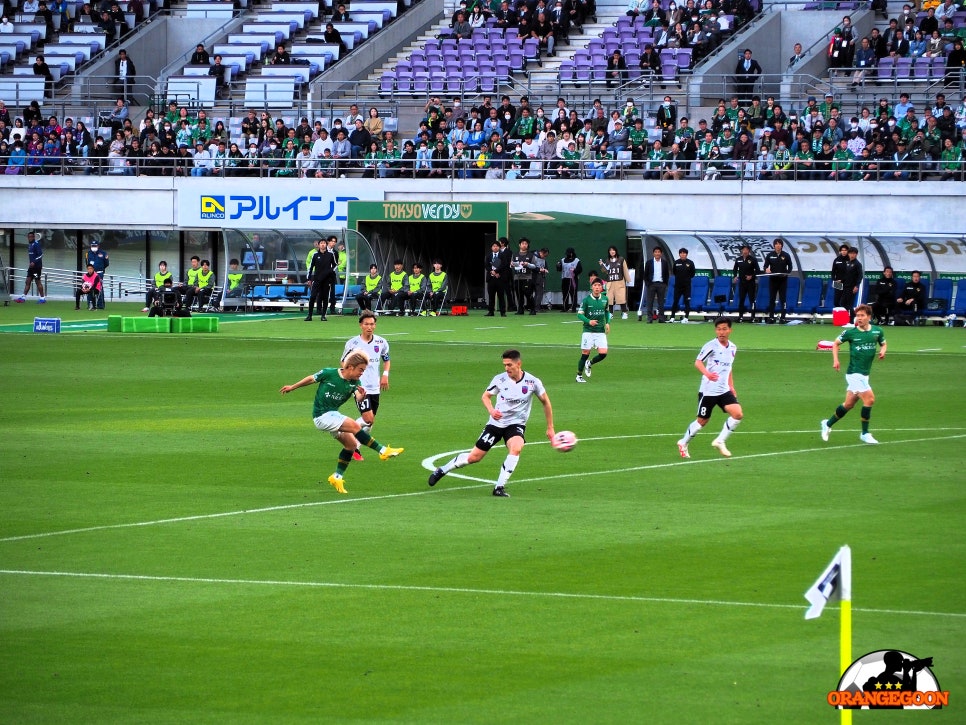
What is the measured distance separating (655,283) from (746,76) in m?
11.5

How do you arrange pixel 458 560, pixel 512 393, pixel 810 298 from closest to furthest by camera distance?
1. pixel 458 560
2. pixel 512 393
3. pixel 810 298

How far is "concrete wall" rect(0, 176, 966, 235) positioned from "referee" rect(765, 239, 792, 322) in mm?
3094

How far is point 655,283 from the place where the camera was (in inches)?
1789

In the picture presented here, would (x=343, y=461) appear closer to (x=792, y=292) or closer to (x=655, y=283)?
(x=655, y=283)

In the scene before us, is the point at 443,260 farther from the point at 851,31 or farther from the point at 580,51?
the point at 851,31

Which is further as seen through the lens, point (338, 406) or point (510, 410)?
point (338, 406)

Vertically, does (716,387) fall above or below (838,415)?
above

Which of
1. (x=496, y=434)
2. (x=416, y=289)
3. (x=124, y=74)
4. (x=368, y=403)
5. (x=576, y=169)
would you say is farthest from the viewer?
(x=124, y=74)

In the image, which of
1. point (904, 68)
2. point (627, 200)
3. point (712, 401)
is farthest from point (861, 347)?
point (904, 68)

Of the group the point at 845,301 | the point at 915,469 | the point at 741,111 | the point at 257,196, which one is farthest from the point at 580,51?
the point at 915,469

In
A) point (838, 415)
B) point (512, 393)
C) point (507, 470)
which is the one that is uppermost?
point (512, 393)

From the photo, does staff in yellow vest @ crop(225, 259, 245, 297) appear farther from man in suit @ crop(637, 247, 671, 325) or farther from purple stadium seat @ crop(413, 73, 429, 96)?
man in suit @ crop(637, 247, 671, 325)

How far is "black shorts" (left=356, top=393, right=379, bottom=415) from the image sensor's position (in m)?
19.7

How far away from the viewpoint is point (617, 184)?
49938 millimetres
